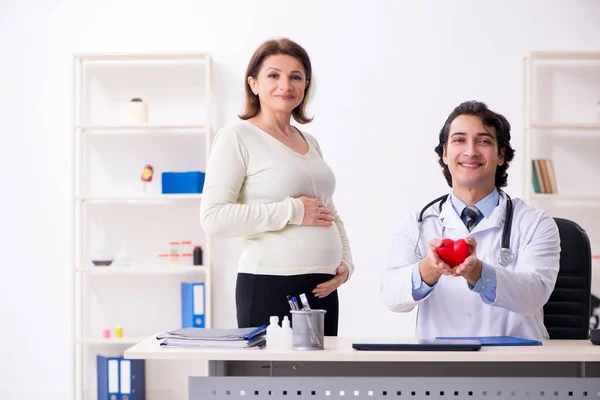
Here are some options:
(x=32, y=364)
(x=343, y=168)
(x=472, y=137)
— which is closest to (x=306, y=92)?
(x=472, y=137)

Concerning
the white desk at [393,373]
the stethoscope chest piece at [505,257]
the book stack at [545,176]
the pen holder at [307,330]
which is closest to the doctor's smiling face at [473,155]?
the stethoscope chest piece at [505,257]

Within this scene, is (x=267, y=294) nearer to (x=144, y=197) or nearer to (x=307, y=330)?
(x=307, y=330)

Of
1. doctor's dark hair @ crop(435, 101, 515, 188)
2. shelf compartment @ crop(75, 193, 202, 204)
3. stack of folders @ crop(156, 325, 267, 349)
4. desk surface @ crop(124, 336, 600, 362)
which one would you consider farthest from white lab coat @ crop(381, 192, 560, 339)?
shelf compartment @ crop(75, 193, 202, 204)

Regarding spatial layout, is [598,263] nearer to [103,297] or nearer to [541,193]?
[541,193]

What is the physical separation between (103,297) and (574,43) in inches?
122

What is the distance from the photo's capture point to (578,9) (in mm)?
4348

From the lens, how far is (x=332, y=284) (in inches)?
90.2

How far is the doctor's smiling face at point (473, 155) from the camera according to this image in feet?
6.95

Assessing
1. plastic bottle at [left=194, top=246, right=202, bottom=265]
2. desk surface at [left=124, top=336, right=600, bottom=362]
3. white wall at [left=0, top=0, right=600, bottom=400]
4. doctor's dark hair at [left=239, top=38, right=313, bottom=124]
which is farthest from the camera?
white wall at [left=0, top=0, right=600, bottom=400]

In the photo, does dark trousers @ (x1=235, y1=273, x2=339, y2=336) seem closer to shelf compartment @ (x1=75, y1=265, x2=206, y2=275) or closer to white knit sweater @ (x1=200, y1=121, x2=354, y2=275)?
white knit sweater @ (x1=200, y1=121, x2=354, y2=275)

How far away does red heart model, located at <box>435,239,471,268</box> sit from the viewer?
1816 millimetres

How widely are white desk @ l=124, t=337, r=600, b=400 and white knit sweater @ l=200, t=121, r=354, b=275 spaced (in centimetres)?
51

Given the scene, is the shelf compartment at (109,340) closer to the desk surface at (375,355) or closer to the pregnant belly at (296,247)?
the pregnant belly at (296,247)

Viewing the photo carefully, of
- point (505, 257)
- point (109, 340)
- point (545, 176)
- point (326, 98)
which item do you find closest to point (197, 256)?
point (109, 340)
